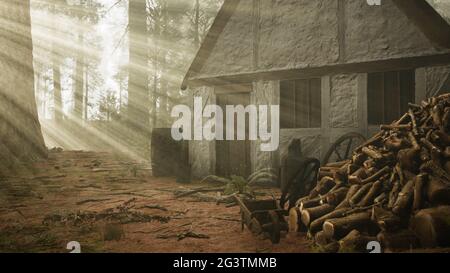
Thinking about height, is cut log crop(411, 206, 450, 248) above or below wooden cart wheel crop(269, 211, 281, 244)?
above

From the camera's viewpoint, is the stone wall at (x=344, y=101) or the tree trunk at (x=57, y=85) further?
the tree trunk at (x=57, y=85)

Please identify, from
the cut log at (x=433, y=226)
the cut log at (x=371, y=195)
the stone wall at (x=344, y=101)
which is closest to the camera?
the cut log at (x=433, y=226)

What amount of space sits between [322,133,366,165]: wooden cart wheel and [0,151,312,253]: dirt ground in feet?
5.77

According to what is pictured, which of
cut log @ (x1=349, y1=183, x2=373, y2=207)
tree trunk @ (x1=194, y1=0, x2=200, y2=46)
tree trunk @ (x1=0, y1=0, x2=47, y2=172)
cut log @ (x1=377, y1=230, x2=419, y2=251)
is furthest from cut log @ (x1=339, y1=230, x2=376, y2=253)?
tree trunk @ (x1=194, y1=0, x2=200, y2=46)

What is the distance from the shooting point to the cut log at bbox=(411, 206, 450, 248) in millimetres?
4203

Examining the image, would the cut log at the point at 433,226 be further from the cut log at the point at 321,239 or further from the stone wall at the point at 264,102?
the stone wall at the point at 264,102

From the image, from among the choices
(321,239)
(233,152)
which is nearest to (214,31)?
(233,152)

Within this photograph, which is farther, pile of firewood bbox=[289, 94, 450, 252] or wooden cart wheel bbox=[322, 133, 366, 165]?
wooden cart wheel bbox=[322, 133, 366, 165]

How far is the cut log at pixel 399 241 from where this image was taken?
4.39 m

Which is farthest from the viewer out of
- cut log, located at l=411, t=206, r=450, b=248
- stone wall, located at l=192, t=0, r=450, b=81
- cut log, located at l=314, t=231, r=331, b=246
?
stone wall, located at l=192, t=0, r=450, b=81

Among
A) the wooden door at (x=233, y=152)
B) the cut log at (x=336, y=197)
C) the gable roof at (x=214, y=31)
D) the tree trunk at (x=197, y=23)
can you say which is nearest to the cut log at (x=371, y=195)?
the cut log at (x=336, y=197)

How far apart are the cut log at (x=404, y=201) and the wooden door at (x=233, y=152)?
6266 millimetres

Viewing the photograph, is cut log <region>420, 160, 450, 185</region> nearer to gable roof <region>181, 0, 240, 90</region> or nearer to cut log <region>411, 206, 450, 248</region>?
cut log <region>411, 206, 450, 248</region>

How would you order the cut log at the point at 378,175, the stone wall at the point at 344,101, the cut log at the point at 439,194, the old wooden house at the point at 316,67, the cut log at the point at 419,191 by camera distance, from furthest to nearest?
the stone wall at the point at 344,101 < the old wooden house at the point at 316,67 < the cut log at the point at 378,175 < the cut log at the point at 419,191 < the cut log at the point at 439,194
